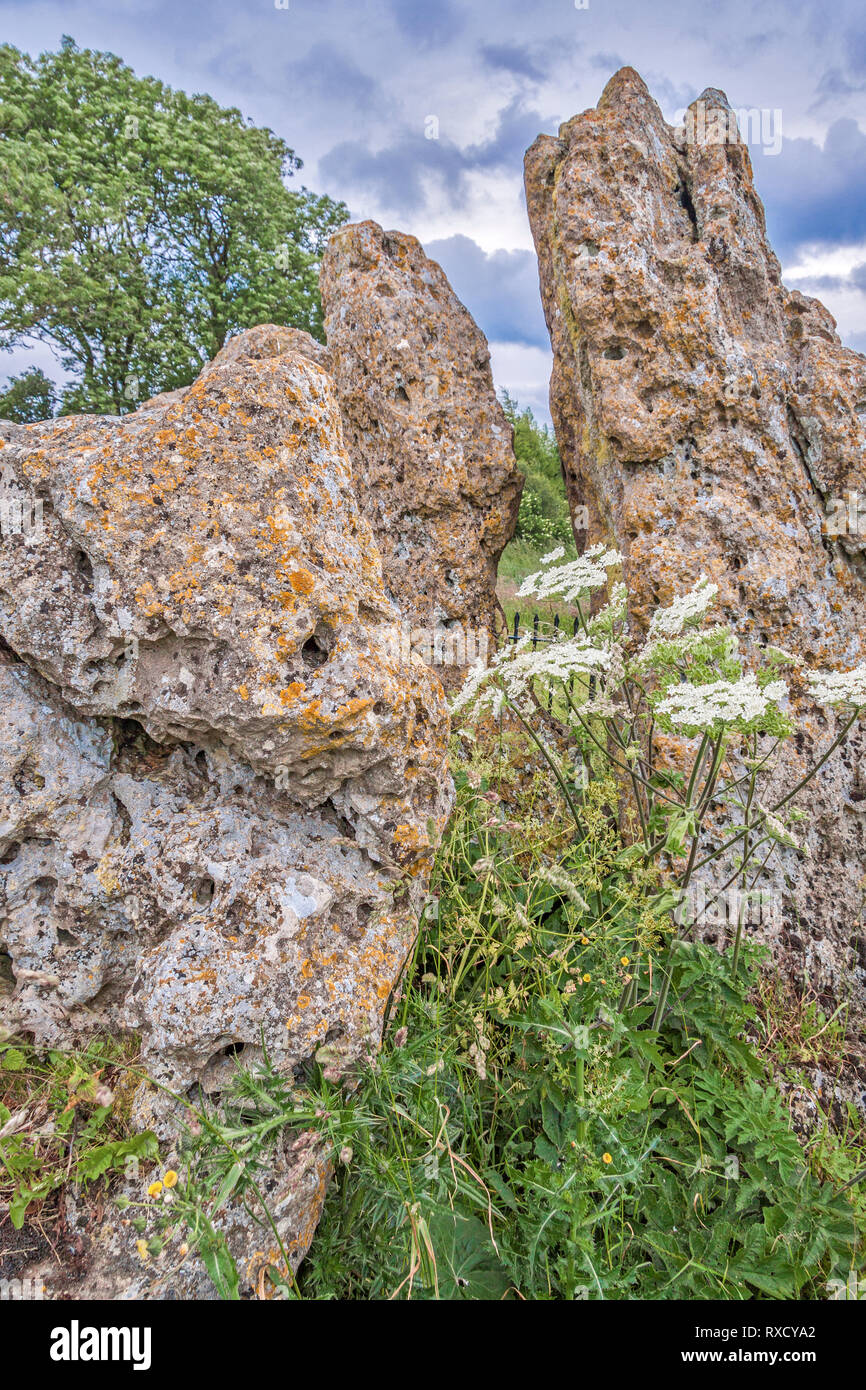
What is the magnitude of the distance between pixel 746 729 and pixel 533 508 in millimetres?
16516

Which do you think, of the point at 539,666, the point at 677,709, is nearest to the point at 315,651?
the point at 539,666

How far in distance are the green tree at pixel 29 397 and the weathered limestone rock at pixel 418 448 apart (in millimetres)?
15856

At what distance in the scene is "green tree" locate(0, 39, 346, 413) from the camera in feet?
45.4

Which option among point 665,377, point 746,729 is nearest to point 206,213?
point 665,377

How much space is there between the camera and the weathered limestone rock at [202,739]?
2434 millimetres

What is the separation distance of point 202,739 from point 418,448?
2.59 metres

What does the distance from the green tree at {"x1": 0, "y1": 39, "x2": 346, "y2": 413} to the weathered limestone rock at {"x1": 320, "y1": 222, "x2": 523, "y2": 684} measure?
10424mm

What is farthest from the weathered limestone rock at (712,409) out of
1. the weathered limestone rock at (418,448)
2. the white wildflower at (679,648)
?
the white wildflower at (679,648)

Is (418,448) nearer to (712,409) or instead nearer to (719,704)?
(712,409)

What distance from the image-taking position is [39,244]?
13.8 m

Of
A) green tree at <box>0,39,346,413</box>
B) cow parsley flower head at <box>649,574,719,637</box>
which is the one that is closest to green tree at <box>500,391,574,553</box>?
green tree at <box>0,39,346,413</box>

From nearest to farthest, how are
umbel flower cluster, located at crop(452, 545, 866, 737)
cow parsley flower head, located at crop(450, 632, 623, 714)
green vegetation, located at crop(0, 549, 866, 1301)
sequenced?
green vegetation, located at crop(0, 549, 866, 1301) < umbel flower cluster, located at crop(452, 545, 866, 737) < cow parsley flower head, located at crop(450, 632, 623, 714)

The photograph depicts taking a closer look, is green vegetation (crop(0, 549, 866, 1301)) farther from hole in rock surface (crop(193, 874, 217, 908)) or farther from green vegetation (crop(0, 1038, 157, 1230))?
hole in rock surface (crop(193, 874, 217, 908))
